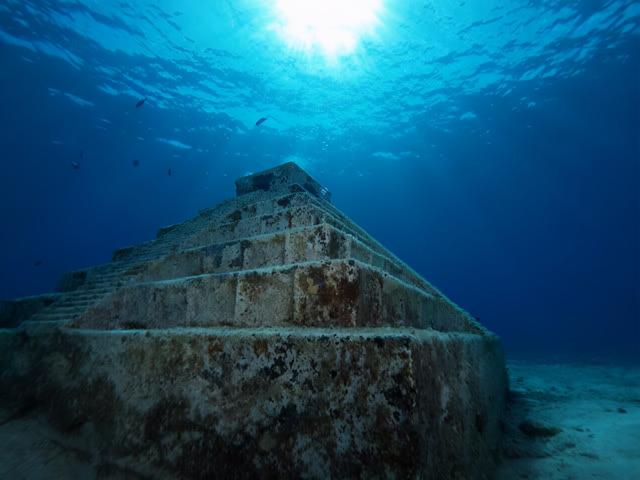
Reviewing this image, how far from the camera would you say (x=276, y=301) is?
2154 millimetres

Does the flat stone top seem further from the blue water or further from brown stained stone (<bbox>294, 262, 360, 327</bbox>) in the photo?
the blue water

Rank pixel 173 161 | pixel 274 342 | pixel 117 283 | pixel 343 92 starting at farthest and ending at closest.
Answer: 1. pixel 173 161
2. pixel 343 92
3. pixel 117 283
4. pixel 274 342

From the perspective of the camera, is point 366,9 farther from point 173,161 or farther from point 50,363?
point 173,161

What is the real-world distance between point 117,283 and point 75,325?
3.49ft

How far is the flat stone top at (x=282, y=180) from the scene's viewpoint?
7.74 metres

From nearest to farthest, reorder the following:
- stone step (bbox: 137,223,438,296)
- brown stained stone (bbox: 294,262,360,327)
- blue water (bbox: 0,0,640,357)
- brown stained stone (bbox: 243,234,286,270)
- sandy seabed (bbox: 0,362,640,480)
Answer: brown stained stone (bbox: 294,262,360,327) < sandy seabed (bbox: 0,362,640,480) < stone step (bbox: 137,223,438,296) < brown stained stone (bbox: 243,234,286,270) < blue water (bbox: 0,0,640,357)

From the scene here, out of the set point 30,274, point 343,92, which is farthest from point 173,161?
point 30,274

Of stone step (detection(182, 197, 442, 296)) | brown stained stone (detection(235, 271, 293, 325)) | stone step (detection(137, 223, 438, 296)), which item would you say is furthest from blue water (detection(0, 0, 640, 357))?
brown stained stone (detection(235, 271, 293, 325))

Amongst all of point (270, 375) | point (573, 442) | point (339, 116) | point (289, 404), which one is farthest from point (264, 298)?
point (339, 116)

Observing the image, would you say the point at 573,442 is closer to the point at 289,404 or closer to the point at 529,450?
the point at 529,450

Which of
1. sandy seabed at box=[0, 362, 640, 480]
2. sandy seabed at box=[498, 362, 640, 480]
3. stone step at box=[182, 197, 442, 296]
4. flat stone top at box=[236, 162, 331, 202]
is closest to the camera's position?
sandy seabed at box=[0, 362, 640, 480]

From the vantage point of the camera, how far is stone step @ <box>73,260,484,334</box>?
191 centimetres

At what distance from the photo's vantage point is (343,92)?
113 feet

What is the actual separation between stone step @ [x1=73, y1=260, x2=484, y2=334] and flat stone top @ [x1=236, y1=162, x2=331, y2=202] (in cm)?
496
